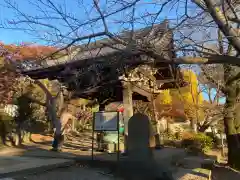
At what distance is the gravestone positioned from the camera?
770 centimetres

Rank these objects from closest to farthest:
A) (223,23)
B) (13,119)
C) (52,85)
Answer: (223,23)
(13,119)
(52,85)

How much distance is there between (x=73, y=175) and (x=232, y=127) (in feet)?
28.2

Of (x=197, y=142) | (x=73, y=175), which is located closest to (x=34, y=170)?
(x=73, y=175)

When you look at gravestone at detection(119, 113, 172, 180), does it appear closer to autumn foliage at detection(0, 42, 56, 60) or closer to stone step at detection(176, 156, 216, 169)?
stone step at detection(176, 156, 216, 169)

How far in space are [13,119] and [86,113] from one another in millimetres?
9111

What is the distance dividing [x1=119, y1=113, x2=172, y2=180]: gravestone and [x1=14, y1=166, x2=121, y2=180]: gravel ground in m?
0.60

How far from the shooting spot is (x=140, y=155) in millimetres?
8016

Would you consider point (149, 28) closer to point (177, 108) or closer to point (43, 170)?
point (43, 170)

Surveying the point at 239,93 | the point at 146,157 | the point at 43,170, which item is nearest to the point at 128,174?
the point at 146,157

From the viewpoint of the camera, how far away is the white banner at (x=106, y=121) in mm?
9623

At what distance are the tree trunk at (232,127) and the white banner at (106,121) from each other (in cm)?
605

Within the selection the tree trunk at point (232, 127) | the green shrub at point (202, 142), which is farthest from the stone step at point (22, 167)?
the green shrub at point (202, 142)

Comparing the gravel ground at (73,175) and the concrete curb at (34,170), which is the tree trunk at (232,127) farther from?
the concrete curb at (34,170)

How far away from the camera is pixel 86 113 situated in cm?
2373
